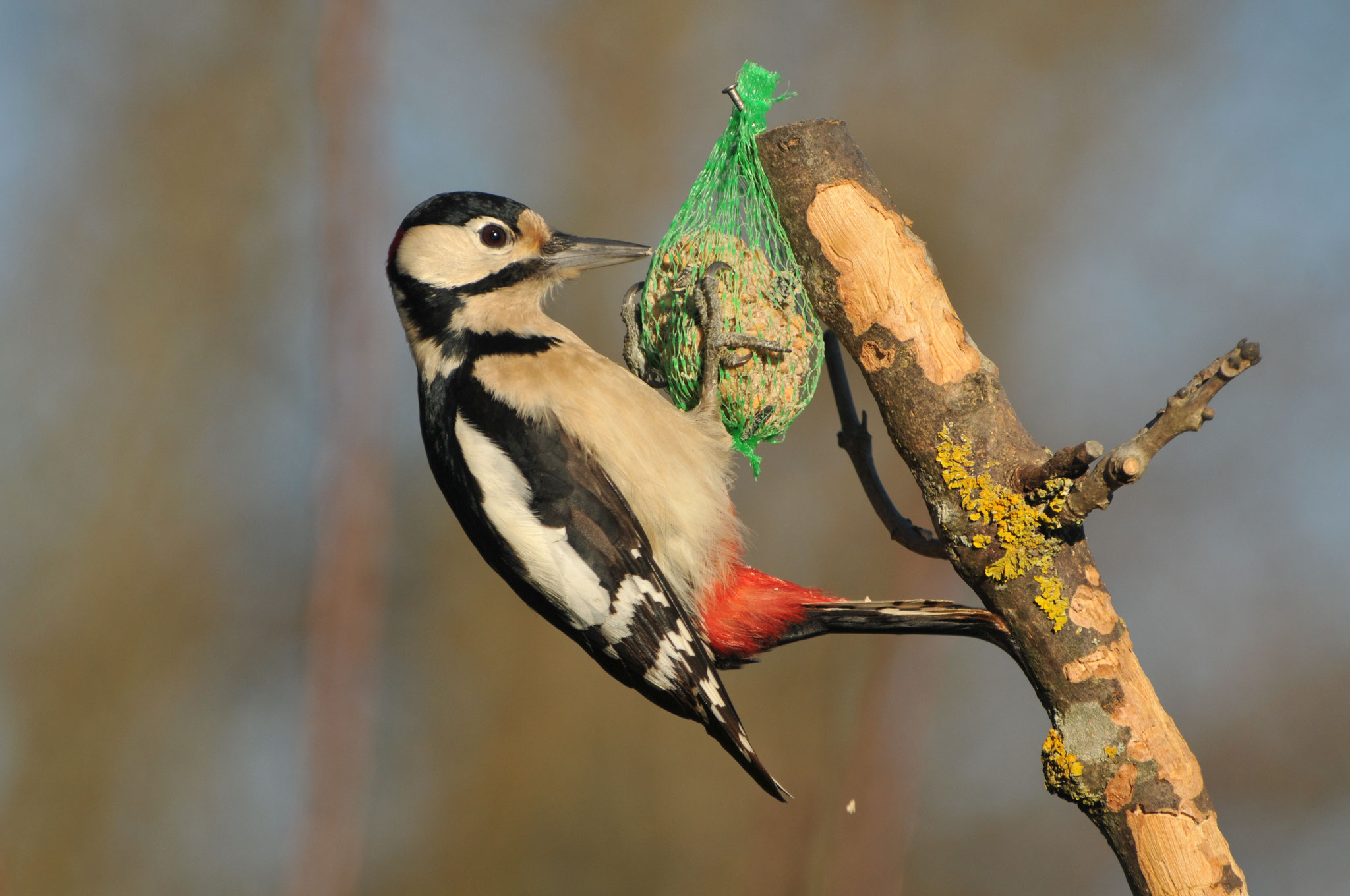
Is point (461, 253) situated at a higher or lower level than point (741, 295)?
higher

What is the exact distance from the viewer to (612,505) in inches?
102

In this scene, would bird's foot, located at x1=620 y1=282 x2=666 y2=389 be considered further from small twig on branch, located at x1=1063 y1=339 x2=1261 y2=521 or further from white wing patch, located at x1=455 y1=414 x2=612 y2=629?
small twig on branch, located at x1=1063 y1=339 x2=1261 y2=521

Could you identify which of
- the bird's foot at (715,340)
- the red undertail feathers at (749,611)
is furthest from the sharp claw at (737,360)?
the red undertail feathers at (749,611)

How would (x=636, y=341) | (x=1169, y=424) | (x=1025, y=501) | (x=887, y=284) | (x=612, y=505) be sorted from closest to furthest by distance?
(x=1169, y=424) < (x=1025, y=501) < (x=887, y=284) < (x=612, y=505) < (x=636, y=341)

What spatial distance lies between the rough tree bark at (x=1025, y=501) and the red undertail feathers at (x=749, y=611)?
25.4 inches

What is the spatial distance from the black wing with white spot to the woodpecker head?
0.31 m

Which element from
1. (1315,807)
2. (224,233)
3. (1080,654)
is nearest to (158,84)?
(224,233)

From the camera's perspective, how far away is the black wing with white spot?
2512mm

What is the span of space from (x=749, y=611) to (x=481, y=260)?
1255mm

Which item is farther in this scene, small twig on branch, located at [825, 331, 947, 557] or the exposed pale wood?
small twig on branch, located at [825, 331, 947, 557]

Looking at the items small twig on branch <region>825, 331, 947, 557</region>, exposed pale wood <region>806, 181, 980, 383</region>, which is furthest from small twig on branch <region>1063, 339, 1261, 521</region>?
small twig on branch <region>825, 331, 947, 557</region>

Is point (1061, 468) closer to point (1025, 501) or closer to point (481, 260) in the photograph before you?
point (1025, 501)

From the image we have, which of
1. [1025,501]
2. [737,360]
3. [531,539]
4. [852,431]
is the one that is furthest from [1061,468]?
[531,539]

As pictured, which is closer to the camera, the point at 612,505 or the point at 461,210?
the point at 612,505
